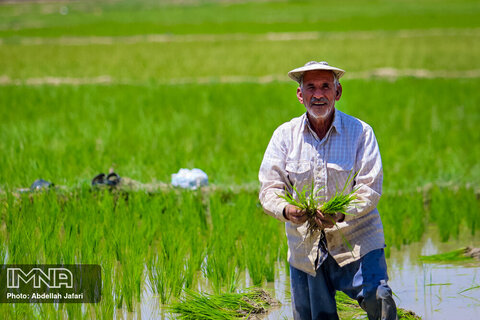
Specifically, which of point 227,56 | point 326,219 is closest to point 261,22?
point 227,56

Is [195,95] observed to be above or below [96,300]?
above

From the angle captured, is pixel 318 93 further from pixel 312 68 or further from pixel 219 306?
pixel 219 306

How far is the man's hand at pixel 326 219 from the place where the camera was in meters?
2.90

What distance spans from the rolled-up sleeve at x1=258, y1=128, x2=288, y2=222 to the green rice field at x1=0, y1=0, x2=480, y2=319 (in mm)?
833

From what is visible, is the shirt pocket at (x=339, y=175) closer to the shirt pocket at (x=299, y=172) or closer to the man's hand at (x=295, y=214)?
the shirt pocket at (x=299, y=172)

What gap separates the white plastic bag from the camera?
587cm

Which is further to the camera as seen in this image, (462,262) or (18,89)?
(18,89)

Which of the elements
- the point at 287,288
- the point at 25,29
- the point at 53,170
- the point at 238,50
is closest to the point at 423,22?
the point at 238,50

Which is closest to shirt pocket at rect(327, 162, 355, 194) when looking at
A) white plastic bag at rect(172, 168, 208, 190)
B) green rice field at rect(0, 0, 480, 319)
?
green rice field at rect(0, 0, 480, 319)

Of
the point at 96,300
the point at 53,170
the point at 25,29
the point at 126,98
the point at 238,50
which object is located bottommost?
the point at 96,300

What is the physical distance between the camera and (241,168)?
270 inches

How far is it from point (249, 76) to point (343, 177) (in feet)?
39.3

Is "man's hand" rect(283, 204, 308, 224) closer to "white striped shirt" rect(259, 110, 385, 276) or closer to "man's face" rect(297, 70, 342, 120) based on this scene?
"white striped shirt" rect(259, 110, 385, 276)

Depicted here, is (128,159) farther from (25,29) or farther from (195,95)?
(25,29)
